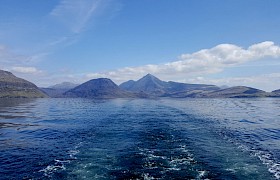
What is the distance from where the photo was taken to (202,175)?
39.3m

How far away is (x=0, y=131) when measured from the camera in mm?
84688

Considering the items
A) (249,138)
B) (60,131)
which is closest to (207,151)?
(249,138)

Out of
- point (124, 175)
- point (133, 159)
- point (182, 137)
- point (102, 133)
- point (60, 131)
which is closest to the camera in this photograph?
point (124, 175)

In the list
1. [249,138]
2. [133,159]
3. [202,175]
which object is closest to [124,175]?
[133,159]

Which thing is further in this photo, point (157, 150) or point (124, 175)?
point (157, 150)

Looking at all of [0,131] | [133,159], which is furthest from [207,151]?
[0,131]

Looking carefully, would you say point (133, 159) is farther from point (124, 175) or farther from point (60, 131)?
point (60, 131)

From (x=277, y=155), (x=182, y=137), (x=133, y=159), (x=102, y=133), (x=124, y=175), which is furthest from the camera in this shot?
(x=102, y=133)

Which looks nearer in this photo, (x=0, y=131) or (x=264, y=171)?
(x=264, y=171)

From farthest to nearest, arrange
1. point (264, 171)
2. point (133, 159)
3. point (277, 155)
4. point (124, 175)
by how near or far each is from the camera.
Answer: point (277, 155) → point (133, 159) → point (264, 171) → point (124, 175)

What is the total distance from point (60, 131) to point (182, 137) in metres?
40.1

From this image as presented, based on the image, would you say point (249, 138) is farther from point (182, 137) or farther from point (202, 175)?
point (202, 175)

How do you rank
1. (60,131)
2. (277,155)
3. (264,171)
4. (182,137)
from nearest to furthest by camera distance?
1. (264,171)
2. (277,155)
3. (182,137)
4. (60,131)

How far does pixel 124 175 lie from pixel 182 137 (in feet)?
109
